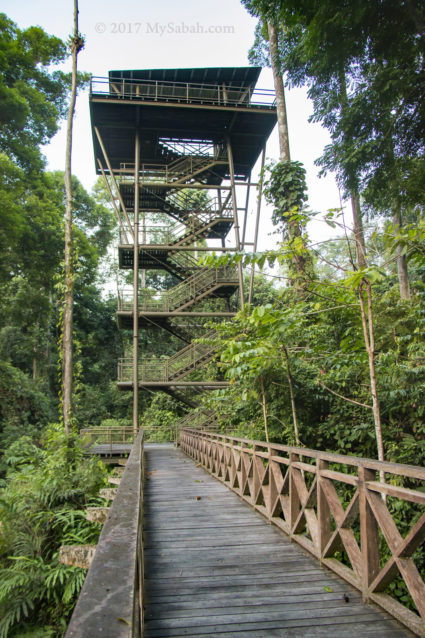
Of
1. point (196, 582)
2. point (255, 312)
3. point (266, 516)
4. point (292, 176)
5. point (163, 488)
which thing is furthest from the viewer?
point (292, 176)

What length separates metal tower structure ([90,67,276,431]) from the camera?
58.9 feet

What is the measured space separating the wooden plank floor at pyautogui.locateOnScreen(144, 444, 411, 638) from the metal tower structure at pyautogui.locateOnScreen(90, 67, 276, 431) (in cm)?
1265

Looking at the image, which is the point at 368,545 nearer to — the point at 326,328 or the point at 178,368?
the point at 326,328

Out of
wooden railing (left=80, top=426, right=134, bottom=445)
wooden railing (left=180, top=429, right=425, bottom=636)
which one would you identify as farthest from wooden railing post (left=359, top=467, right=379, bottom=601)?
wooden railing (left=80, top=426, right=134, bottom=445)

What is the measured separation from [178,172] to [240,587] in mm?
18373

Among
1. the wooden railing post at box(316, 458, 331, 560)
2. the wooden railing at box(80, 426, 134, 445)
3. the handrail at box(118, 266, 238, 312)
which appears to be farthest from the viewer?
the handrail at box(118, 266, 238, 312)

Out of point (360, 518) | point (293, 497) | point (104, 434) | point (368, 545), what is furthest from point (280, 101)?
point (368, 545)

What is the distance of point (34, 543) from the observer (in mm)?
7457

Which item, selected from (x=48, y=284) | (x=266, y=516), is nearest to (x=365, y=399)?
(x=266, y=516)

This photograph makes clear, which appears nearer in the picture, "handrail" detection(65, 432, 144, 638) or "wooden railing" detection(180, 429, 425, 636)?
"handrail" detection(65, 432, 144, 638)

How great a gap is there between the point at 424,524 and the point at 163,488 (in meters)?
6.28

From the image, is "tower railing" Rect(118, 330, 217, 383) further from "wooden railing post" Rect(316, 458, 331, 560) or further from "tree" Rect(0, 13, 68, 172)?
"wooden railing post" Rect(316, 458, 331, 560)

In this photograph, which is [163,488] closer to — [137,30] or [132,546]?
[132,546]

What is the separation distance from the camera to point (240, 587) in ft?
10.7
